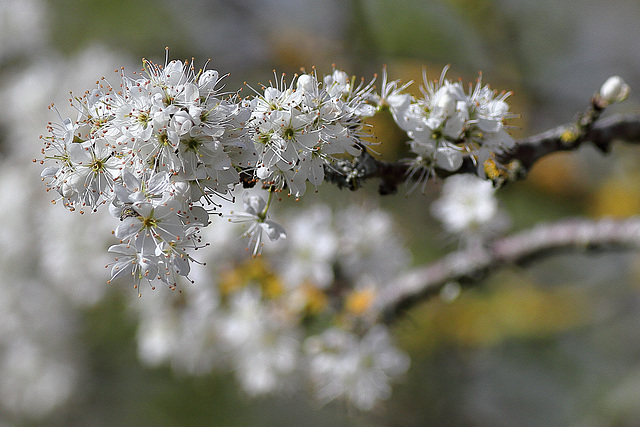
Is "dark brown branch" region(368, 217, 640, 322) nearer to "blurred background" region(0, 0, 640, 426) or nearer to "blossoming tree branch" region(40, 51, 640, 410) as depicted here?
"blossoming tree branch" region(40, 51, 640, 410)

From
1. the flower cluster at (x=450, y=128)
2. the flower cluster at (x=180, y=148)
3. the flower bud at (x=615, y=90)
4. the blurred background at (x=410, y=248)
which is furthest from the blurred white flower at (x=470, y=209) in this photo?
the flower cluster at (x=180, y=148)

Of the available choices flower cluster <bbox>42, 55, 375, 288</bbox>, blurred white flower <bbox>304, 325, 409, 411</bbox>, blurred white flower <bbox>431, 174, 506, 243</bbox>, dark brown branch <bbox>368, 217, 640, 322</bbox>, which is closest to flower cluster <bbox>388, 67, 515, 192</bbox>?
flower cluster <bbox>42, 55, 375, 288</bbox>

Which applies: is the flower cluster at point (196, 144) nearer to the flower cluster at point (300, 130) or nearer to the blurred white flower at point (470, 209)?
the flower cluster at point (300, 130)

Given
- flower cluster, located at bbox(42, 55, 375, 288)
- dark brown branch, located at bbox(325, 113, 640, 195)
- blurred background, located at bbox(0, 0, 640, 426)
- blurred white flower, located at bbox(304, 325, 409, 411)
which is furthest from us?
blurred background, located at bbox(0, 0, 640, 426)

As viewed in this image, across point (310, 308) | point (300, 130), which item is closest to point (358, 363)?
point (310, 308)

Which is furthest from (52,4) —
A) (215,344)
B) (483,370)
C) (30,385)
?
(483,370)

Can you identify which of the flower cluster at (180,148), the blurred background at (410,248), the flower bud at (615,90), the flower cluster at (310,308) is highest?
the blurred background at (410,248)

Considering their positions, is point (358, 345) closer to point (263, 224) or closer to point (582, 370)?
point (263, 224)
